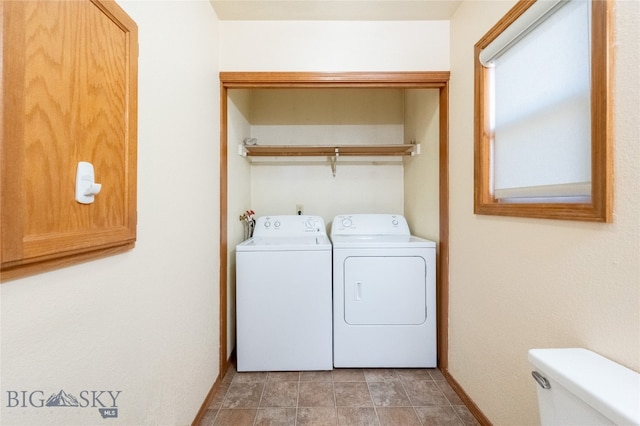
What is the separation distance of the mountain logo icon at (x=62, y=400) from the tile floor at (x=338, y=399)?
102cm

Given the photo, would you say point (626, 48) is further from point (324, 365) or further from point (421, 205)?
point (324, 365)

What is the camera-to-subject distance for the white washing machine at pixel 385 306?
1941 millimetres

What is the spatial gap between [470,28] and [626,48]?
3.27 ft

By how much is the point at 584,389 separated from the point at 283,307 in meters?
1.55

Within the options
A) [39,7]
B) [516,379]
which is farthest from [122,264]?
[516,379]

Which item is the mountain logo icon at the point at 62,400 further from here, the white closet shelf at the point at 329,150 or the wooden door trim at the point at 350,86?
the white closet shelf at the point at 329,150

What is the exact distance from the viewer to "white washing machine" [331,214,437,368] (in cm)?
194

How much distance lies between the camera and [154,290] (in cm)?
108

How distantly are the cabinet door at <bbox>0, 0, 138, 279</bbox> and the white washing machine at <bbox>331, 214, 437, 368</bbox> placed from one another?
4.63ft

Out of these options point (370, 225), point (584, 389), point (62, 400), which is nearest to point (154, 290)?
point (62, 400)

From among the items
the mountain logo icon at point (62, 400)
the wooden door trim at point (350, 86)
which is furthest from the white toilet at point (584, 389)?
the mountain logo icon at point (62, 400)

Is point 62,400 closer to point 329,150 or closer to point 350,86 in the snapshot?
point 350,86

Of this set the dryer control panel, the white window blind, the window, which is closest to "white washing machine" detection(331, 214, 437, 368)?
the dryer control panel

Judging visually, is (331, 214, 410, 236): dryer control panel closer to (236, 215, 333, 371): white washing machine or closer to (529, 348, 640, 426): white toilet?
(236, 215, 333, 371): white washing machine
